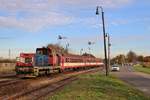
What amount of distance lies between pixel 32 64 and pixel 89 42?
68.9m

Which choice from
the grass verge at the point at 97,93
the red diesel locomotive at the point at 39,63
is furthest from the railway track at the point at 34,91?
the red diesel locomotive at the point at 39,63

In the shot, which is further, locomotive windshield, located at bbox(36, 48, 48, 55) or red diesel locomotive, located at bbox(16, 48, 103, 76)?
locomotive windshield, located at bbox(36, 48, 48, 55)

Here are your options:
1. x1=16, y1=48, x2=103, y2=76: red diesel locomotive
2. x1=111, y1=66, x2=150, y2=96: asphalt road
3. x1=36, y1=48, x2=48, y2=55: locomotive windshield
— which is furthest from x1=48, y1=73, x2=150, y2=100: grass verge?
x1=36, y1=48, x2=48, y2=55: locomotive windshield

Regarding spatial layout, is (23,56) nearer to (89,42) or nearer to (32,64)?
(32,64)

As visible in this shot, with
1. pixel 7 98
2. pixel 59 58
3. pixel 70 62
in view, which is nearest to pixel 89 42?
Result: pixel 70 62

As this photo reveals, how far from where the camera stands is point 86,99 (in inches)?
A: 734

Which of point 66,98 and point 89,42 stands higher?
point 89,42

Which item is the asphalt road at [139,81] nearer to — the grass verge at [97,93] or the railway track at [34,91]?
the grass verge at [97,93]

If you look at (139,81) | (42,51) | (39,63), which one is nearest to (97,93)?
(139,81)

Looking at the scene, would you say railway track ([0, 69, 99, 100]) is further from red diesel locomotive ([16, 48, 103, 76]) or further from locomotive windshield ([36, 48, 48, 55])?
locomotive windshield ([36, 48, 48, 55])

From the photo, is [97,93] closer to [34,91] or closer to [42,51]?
[34,91]

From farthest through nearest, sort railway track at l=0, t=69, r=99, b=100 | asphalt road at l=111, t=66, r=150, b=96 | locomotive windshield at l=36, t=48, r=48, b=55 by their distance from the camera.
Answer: locomotive windshield at l=36, t=48, r=48, b=55 < asphalt road at l=111, t=66, r=150, b=96 < railway track at l=0, t=69, r=99, b=100

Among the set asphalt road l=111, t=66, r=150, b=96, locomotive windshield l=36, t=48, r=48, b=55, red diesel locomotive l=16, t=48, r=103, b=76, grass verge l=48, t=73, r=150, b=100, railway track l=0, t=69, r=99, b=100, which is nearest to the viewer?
grass verge l=48, t=73, r=150, b=100

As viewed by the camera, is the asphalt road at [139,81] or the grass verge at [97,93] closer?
the grass verge at [97,93]
